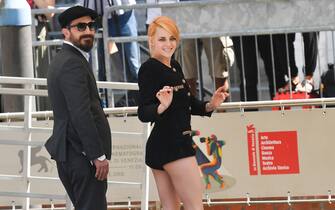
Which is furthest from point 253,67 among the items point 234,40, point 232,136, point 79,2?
point 79,2

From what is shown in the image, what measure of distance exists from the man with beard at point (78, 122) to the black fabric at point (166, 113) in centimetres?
41

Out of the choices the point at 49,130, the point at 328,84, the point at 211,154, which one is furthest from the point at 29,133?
the point at 328,84

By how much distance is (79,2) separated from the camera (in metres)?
12.1

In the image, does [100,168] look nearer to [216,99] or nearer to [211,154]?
[216,99]

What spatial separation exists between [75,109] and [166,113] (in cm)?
79

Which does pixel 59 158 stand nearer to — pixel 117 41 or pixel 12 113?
pixel 12 113

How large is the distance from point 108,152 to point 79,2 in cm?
469

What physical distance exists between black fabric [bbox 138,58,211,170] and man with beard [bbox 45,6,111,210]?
0.41 metres

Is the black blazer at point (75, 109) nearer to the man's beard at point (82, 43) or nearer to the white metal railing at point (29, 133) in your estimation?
the man's beard at point (82, 43)

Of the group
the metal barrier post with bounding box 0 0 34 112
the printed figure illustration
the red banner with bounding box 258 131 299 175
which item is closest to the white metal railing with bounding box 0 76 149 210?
the metal barrier post with bounding box 0 0 34 112

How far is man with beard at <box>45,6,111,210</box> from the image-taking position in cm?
750

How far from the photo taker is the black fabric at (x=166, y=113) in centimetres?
796

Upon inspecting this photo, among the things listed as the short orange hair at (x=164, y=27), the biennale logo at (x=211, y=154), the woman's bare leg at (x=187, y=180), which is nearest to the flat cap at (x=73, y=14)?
the short orange hair at (x=164, y=27)

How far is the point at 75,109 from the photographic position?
751cm
